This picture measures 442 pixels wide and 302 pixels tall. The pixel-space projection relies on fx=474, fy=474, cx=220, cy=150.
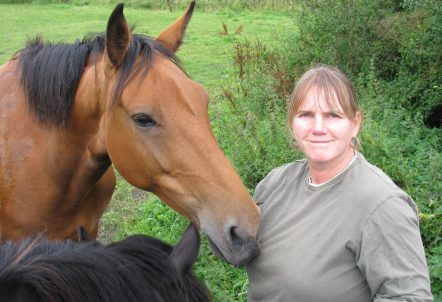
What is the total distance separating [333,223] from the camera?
5.39 feet

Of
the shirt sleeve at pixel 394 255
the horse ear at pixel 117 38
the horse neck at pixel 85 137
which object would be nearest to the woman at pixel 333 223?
the shirt sleeve at pixel 394 255

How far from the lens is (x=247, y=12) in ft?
65.1

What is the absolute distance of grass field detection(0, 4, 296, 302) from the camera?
12.5 ft

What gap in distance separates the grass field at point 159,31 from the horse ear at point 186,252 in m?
1.91

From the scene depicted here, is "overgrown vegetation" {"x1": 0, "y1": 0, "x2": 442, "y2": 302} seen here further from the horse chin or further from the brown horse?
the horse chin

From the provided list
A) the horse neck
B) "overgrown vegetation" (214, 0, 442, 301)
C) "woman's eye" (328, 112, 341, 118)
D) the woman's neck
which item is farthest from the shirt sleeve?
"overgrown vegetation" (214, 0, 442, 301)

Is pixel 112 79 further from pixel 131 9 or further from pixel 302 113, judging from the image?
pixel 131 9

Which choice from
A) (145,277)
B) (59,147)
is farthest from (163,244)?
(59,147)

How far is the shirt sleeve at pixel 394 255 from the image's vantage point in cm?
146

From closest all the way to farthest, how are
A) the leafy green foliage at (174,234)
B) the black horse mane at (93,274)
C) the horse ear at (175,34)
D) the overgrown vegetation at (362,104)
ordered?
1. the black horse mane at (93,274)
2. the horse ear at (175,34)
3. the leafy green foliage at (174,234)
4. the overgrown vegetation at (362,104)

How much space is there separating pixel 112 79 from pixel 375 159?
101 inches

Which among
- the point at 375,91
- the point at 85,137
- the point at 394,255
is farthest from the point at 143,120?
the point at 375,91

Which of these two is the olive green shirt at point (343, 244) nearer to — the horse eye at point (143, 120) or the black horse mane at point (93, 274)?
the black horse mane at point (93, 274)

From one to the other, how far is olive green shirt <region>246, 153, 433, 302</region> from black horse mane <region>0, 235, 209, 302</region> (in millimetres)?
413
